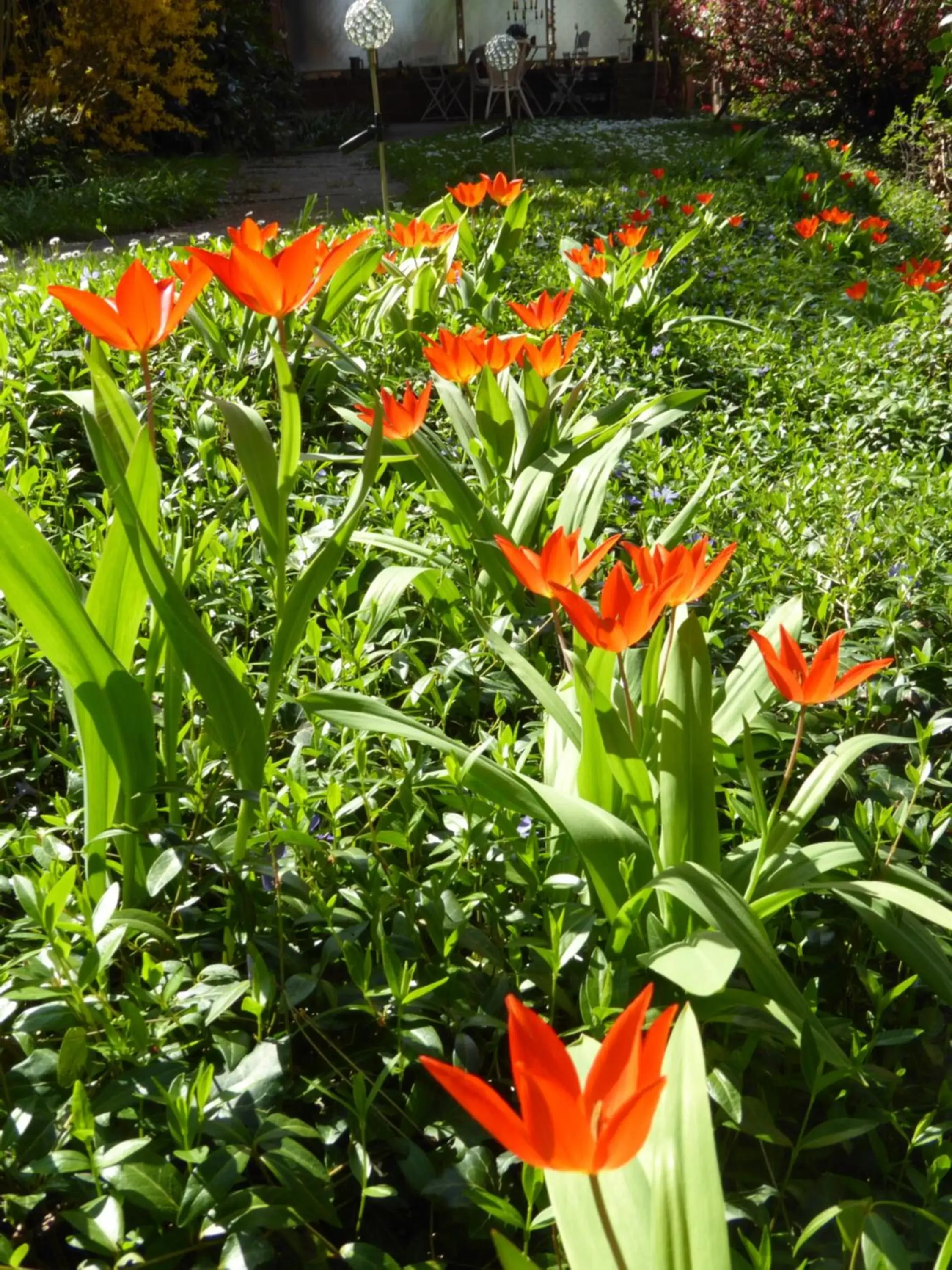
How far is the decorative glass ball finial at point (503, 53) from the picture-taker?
5746mm

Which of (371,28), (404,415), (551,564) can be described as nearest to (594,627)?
(551,564)

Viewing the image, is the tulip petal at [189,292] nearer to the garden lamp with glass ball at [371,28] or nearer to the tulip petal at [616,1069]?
the tulip petal at [616,1069]

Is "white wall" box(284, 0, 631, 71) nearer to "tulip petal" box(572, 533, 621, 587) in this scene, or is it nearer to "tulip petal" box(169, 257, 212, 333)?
"tulip petal" box(169, 257, 212, 333)

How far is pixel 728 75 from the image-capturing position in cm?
1285

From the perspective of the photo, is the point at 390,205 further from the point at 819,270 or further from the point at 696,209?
the point at 819,270

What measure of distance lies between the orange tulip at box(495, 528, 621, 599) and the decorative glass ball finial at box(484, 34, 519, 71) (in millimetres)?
5175

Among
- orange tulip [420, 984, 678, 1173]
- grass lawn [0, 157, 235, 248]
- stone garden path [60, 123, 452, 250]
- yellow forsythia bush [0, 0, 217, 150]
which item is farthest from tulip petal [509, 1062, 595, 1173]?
yellow forsythia bush [0, 0, 217, 150]

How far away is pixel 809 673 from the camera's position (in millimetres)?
1090

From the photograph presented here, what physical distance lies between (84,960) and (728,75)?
1422cm

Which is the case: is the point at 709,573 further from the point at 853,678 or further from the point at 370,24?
the point at 370,24

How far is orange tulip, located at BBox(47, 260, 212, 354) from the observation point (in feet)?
4.02

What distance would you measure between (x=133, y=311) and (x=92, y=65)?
11.5 meters

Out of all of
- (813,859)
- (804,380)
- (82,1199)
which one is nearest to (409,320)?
(804,380)

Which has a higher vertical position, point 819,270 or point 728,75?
point 728,75
